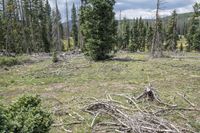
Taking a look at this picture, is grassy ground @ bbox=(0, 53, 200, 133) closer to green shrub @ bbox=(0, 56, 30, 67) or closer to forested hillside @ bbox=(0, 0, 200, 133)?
forested hillside @ bbox=(0, 0, 200, 133)

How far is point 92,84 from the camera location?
1953 centimetres

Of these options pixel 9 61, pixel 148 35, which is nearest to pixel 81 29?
pixel 9 61

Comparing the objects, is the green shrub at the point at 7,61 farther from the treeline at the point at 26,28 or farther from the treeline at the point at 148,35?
the treeline at the point at 148,35

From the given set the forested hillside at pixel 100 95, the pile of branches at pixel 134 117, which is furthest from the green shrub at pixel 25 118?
the pile of branches at pixel 134 117

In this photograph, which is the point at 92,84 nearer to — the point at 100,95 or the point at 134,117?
the point at 100,95

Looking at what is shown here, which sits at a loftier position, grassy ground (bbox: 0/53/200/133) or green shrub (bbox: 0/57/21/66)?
green shrub (bbox: 0/57/21/66)

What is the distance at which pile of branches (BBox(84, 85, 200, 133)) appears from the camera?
993cm

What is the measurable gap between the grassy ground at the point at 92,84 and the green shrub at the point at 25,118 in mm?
2558

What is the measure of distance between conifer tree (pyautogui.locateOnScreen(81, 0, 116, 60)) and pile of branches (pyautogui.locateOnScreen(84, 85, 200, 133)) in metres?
17.0

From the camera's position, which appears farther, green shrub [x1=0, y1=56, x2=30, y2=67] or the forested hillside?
green shrub [x1=0, y1=56, x2=30, y2=67]

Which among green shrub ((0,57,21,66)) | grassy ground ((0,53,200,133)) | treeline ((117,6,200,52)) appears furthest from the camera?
treeline ((117,6,200,52))

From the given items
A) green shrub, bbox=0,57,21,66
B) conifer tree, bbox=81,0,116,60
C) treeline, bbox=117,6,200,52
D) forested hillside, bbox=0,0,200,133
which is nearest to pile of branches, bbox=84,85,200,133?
forested hillside, bbox=0,0,200,133

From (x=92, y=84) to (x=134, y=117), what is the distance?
8950mm

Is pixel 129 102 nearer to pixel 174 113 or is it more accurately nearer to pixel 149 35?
pixel 174 113
